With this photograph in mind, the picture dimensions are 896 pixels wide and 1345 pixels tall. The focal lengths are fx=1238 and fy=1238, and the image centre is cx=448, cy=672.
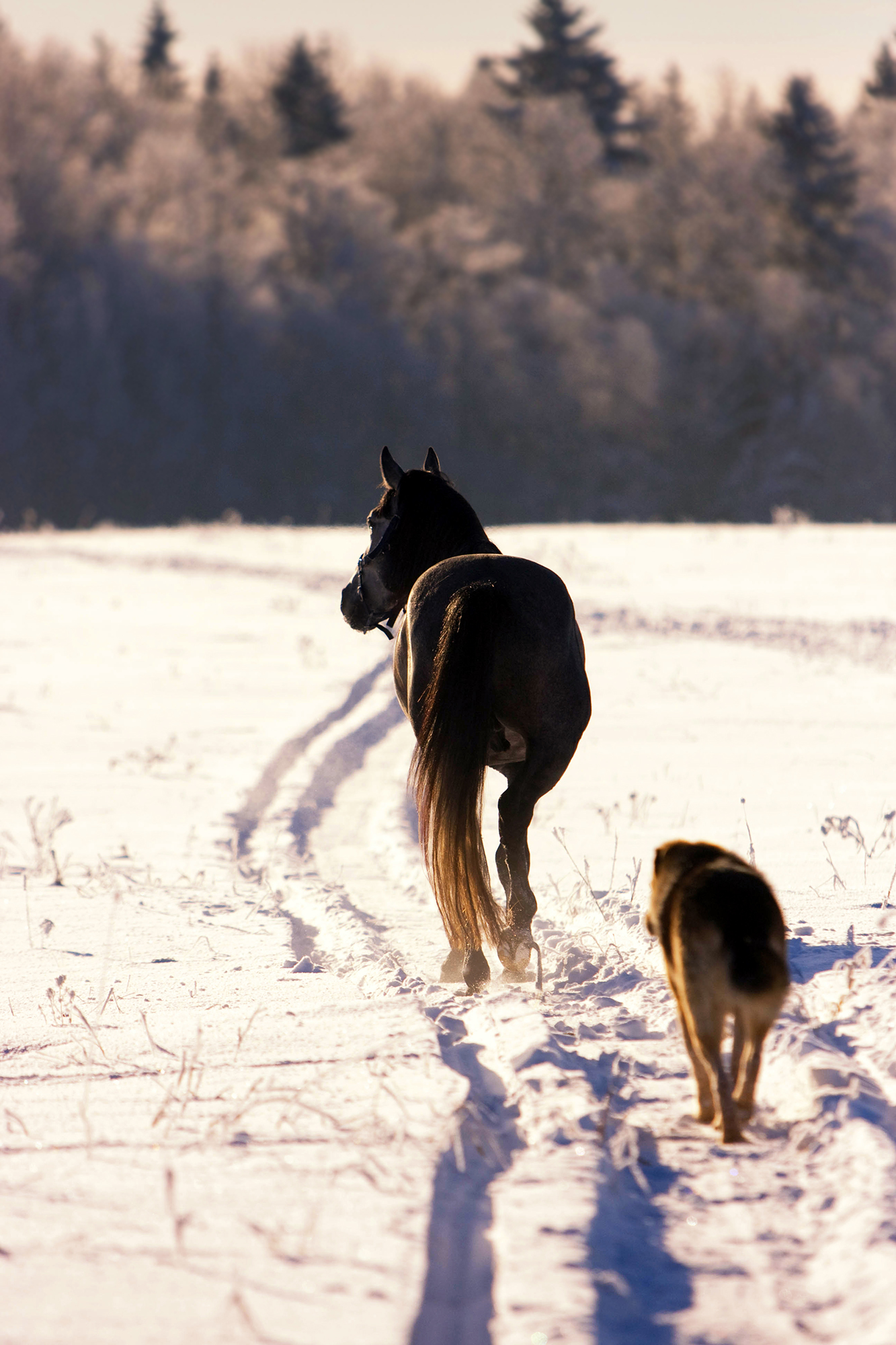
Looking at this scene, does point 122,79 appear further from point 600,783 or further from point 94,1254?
point 94,1254

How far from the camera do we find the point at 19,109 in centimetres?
4325

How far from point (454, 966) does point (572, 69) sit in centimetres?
5740

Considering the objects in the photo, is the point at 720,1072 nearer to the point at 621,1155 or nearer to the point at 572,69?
the point at 621,1155

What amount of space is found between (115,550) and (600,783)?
17.4 m

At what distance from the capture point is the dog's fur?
246cm

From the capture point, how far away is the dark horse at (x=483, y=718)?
12.7 ft

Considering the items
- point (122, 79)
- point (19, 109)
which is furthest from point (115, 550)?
point (122, 79)

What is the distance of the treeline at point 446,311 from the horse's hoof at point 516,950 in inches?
1532

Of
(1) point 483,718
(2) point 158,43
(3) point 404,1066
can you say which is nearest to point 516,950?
(1) point 483,718

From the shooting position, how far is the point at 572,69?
54.2 metres

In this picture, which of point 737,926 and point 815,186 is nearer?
point 737,926

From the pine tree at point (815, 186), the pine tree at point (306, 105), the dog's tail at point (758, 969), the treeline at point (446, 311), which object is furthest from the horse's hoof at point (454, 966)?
the pine tree at point (306, 105)

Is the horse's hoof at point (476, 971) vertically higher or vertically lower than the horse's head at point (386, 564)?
lower

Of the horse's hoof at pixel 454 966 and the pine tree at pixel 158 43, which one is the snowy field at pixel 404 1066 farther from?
the pine tree at pixel 158 43
